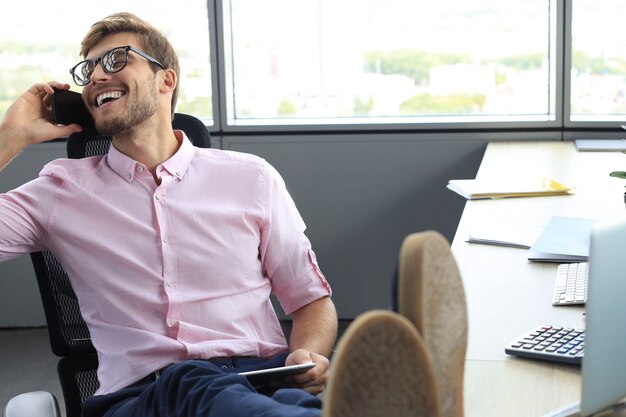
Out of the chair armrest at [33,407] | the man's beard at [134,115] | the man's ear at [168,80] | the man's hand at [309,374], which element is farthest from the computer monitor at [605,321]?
the man's ear at [168,80]

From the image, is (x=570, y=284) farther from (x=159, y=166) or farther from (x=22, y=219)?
(x=22, y=219)

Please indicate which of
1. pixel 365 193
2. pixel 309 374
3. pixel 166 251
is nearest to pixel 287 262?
pixel 166 251

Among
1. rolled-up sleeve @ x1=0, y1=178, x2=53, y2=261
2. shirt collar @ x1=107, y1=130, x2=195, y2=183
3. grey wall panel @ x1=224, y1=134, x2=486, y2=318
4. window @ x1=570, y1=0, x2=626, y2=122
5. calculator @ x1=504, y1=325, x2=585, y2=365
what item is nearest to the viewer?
calculator @ x1=504, y1=325, x2=585, y2=365

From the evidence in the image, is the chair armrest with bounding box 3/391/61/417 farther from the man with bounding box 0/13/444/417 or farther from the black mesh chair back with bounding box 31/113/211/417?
the black mesh chair back with bounding box 31/113/211/417

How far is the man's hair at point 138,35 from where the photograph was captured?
2.17 m

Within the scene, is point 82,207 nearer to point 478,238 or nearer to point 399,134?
point 478,238

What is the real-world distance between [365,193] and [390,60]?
59 centimetres

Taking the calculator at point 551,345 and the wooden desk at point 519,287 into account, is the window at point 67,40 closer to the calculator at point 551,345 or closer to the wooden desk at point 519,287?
the wooden desk at point 519,287

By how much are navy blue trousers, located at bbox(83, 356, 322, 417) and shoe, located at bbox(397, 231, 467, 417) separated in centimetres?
28

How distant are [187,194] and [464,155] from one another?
6.72 ft

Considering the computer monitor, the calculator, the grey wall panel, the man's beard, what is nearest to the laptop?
the computer monitor

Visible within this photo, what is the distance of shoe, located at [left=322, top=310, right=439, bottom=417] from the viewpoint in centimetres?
82

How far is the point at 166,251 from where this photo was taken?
77.2 inches

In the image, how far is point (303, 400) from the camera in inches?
52.8
